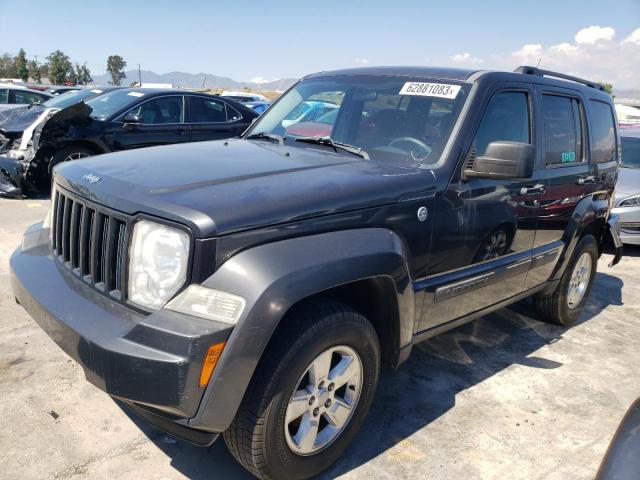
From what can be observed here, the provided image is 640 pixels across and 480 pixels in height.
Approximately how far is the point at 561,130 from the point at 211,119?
20.1ft

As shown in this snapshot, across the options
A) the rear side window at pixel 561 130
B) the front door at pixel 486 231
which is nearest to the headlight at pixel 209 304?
the front door at pixel 486 231

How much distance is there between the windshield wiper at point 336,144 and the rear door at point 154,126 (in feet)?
17.5

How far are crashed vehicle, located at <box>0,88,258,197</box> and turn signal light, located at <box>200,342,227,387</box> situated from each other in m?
6.65

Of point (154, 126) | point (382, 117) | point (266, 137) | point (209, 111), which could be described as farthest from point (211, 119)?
point (382, 117)

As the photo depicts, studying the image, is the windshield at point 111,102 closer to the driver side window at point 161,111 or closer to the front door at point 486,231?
the driver side window at point 161,111

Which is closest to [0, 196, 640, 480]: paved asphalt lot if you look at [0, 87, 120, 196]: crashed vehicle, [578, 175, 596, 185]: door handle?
[578, 175, 596, 185]: door handle

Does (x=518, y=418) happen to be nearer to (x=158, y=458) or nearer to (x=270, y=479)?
(x=270, y=479)

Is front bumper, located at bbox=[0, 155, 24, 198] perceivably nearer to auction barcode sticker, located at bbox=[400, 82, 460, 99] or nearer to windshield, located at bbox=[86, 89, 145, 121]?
windshield, located at bbox=[86, 89, 145, 121]

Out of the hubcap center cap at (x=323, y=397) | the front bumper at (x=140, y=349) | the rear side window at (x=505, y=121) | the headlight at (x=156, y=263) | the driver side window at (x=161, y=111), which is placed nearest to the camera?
the front bumper at (x=140, y=349)

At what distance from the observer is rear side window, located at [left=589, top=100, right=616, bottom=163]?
173 inches

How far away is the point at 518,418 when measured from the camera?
3.21 metres

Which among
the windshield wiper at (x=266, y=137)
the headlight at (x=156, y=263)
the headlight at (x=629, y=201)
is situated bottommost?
the headlight at (x=629, y=201)

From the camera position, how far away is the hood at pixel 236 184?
2.14 metres

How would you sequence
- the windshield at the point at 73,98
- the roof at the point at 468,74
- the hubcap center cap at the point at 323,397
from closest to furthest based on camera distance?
the hubcap center cap at the point at 323,397, the roof at the point at 468,74, the windshield at the point at 73,98
